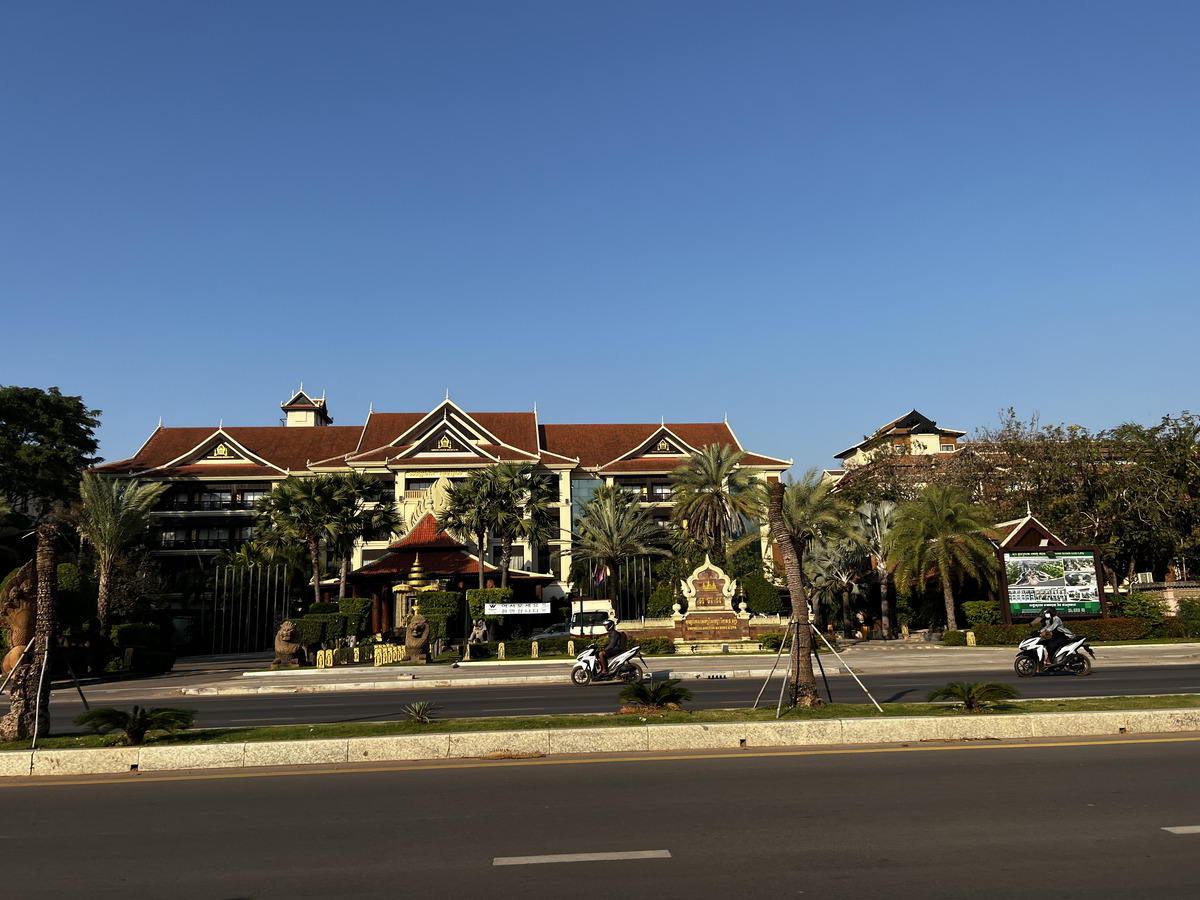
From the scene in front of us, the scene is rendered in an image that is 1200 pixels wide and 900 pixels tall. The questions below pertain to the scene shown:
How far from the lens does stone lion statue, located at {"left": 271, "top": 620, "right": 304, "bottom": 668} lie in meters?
31.2

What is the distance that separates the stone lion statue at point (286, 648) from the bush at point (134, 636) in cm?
584

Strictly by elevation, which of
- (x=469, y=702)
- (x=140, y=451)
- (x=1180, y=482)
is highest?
(x=140, y=451)

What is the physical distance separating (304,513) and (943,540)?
95.7 ft

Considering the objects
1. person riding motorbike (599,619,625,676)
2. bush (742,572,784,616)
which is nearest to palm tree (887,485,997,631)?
bush (742,572,784,616)

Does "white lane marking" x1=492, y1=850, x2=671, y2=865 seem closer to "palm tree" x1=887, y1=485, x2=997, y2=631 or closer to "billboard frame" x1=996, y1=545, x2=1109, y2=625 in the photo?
"palm tree" x1=887, y1=485, x2=997, y2=631

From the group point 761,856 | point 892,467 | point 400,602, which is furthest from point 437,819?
point 892,467

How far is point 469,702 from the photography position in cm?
1808

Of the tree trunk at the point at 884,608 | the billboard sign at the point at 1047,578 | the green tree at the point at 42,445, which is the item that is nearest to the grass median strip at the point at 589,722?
the billboard sign at the point at 1047,578

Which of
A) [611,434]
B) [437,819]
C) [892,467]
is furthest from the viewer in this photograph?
[611,434]

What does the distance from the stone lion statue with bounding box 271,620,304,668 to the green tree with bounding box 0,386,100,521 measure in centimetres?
2947

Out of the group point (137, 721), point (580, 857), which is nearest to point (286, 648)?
point (137, 721)

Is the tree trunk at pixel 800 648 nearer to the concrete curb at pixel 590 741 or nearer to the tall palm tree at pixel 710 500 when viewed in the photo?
the concrete curb at pixel 590 741

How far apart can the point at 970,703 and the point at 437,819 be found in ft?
25.4

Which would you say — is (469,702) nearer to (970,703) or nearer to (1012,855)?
(970,703)
